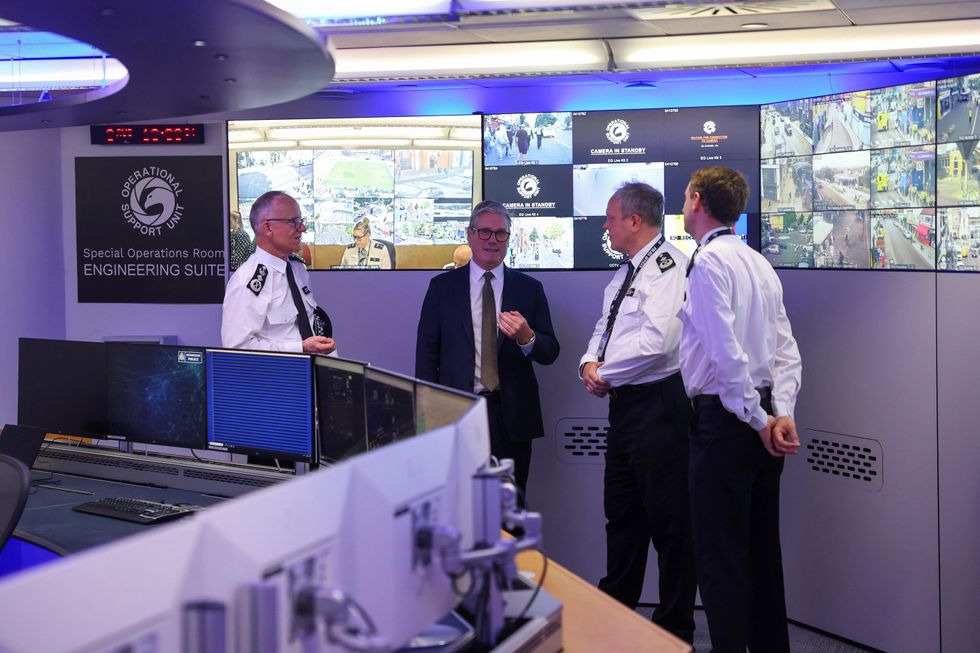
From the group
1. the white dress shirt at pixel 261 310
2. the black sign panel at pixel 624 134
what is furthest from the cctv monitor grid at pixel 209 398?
the black sign panel at pixel 624 134

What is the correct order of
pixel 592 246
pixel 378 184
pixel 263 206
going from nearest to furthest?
1. pixel 263 206
2. pixel 592 246
3. pixel 378 184

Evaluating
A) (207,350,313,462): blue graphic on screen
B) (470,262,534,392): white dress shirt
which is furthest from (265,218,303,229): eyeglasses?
(207,350,313,462): blue graphic on screen

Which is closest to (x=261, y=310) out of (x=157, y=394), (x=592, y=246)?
(x=157, y=394)

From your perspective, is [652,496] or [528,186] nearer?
[652,496]

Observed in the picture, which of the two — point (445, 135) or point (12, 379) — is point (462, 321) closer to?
point (445, 135)

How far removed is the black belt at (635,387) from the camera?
3.83 m

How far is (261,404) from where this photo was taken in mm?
3225

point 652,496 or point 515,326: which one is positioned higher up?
point 515,326

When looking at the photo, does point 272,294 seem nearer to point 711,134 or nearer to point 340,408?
point 340,408

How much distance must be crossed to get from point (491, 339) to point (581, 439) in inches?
31.4

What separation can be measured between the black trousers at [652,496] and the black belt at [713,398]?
398mm

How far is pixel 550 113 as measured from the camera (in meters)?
4.69

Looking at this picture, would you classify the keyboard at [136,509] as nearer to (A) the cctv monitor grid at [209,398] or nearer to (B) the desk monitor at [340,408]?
(A) the cctv monitor grid at [209,398]

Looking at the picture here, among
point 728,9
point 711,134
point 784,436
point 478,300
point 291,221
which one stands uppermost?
point 728,9
